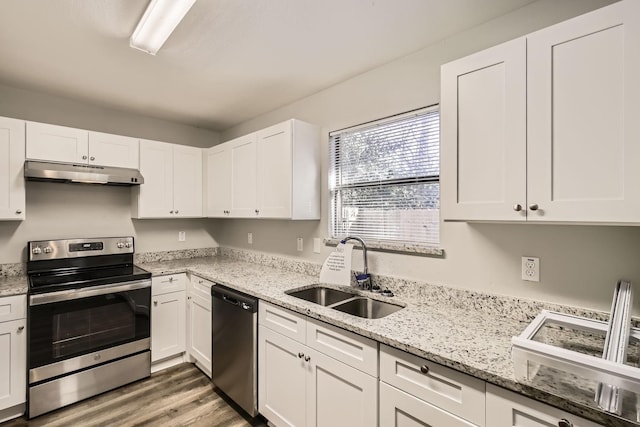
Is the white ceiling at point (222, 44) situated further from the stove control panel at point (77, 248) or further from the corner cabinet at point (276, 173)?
the stove control panel at point (77, 248)

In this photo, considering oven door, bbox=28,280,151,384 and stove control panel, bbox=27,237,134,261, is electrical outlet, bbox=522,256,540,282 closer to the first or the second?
oven door, bbox=28,280,151,384

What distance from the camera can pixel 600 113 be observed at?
3.52 ft

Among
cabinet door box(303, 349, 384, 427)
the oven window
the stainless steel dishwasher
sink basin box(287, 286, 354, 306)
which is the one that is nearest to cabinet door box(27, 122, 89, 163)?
the oven window

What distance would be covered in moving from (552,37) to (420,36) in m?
0.83

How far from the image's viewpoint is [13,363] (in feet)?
6.96

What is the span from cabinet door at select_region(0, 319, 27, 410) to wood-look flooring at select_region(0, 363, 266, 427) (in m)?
0.19

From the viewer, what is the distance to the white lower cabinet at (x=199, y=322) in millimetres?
2594

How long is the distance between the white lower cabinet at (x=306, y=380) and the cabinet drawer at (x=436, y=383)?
9cm

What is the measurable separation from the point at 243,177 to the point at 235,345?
4.86 ft

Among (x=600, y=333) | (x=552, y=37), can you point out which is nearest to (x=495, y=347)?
(x=600, y=333)

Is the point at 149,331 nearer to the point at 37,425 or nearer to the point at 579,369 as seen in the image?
the point at 37,425

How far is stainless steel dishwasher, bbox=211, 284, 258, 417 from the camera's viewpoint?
2076 millimetres

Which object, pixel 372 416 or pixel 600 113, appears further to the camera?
pixel 372 416

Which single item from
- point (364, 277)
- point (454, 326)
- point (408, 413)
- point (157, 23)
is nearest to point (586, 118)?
point (454, 326)
